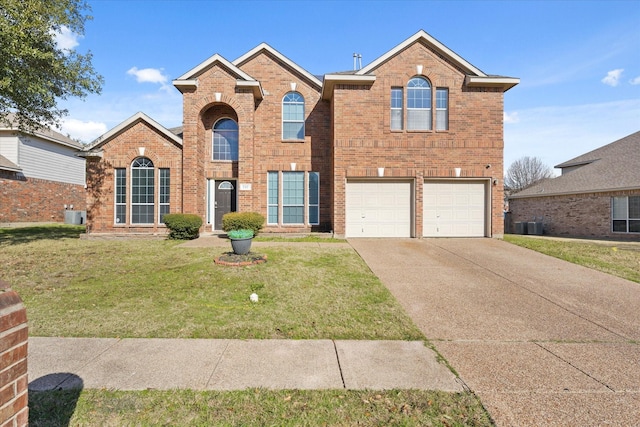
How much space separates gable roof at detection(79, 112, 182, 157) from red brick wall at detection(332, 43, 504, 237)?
7.78 meters

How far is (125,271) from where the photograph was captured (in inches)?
304

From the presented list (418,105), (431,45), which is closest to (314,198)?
(418,105)

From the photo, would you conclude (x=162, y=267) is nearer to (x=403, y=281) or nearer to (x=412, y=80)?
(x=403, y=281)

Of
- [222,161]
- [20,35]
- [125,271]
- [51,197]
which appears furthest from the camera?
[51,197]

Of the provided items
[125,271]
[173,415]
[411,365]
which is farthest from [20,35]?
[411,365]

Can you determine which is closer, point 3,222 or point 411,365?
point 411,365

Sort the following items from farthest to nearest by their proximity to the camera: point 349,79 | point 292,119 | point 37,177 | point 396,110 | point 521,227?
point 37,177
point 521,227
point 292,119
point 396,110
point 349,79

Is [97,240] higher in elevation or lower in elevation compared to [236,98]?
lower

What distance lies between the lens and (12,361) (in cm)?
175

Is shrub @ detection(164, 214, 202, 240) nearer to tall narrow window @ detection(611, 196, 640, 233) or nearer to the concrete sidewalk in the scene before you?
the concrete sidewalk

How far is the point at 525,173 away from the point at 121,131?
6630 cm

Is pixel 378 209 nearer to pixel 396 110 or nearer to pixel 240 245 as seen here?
pixel 396 110

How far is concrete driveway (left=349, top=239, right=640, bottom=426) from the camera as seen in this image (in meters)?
2.83

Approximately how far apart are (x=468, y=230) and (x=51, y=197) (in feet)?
96.7
